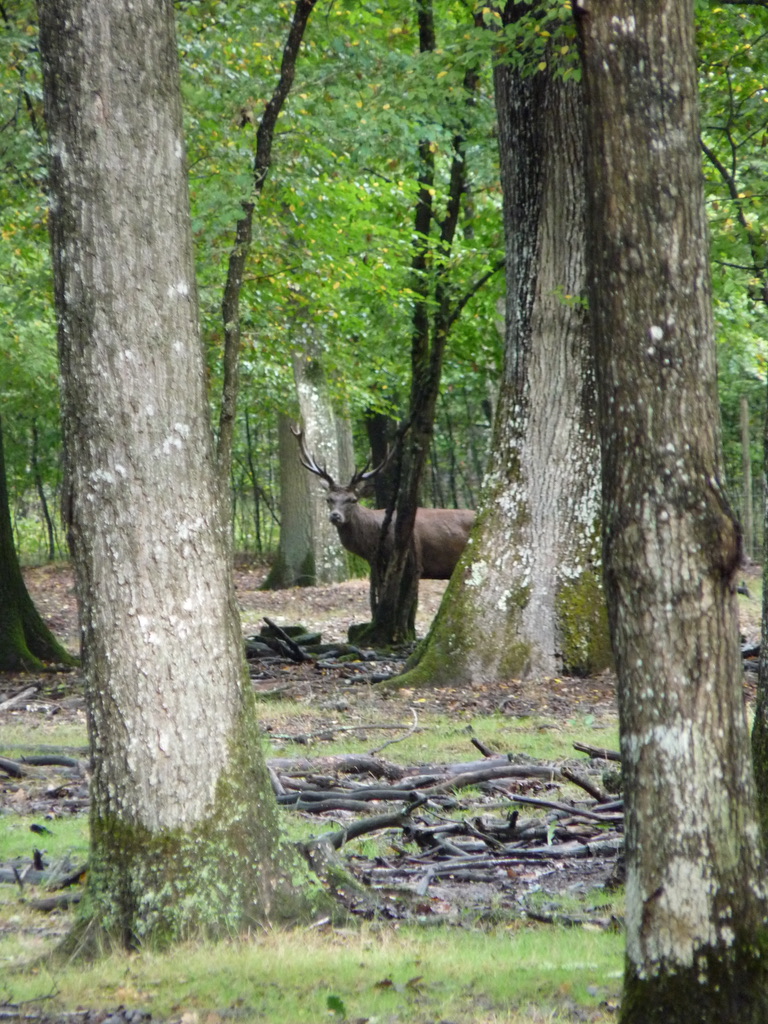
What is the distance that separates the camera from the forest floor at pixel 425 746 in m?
5.35

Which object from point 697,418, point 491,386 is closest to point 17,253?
point 697,418

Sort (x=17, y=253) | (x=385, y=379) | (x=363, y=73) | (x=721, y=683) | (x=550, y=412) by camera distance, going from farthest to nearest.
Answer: (x=385, y=379), (x=17, y=253), (x=363, y=73), (x=550, y=412), (x=721, y=683)

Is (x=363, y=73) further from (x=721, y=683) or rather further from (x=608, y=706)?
(x=721, y=683)

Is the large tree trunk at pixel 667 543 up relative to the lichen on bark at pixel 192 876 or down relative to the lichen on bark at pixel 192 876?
up

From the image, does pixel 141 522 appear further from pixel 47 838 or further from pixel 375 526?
pixel 375 526

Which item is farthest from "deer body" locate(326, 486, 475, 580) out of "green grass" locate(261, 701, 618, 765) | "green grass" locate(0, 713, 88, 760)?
"green grass" locate(0, 713, 88, 760)

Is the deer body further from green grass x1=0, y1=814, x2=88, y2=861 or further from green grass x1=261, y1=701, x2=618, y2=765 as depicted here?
green grass x1=0, y1=814, x2=88, y2=861

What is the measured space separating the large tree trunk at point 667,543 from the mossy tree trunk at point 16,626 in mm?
10769

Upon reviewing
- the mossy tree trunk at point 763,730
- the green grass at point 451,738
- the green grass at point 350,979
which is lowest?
the green grass at point 451,738

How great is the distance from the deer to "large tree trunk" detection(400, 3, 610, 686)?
5.46 meters

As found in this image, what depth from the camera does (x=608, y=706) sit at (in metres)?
10.3

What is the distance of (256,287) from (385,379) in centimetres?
858

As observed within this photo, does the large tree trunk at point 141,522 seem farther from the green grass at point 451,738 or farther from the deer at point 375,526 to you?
the deer at point 375,526

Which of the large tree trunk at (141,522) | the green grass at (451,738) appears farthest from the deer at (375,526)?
the large tree trunk at (141,522)
